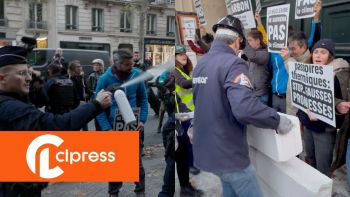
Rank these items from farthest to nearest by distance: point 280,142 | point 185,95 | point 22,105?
point 185,95
point 280,142
point 22,105

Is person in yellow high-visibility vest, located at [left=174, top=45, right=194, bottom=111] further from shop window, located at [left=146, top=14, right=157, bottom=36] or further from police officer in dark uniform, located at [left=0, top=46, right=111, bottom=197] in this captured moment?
police officer in dark uniform, located at [left=0, top=46, right=111, bottom=197]

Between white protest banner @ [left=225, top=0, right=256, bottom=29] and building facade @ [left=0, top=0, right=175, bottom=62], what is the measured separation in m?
0.38

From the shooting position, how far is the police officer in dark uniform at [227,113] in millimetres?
1733

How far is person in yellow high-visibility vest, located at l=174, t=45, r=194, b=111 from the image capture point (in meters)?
2.20

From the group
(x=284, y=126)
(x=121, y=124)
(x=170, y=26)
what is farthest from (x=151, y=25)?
(x=284, y=126)

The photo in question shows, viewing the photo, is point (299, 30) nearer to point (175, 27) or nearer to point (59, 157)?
point (175, 27)

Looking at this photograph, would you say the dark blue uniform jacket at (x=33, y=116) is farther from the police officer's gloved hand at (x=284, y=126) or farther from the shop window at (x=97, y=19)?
the police officer's gloved hand at (x=284, y=126)

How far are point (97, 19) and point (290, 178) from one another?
1.26 metres

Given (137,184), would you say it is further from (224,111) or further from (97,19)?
(97,19)

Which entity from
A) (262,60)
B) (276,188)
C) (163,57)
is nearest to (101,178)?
(163,57)

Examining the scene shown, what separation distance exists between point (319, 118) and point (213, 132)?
67 cm

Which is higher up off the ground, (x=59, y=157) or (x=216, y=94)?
(x=216, y=94)

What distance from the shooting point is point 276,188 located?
222 centimetres

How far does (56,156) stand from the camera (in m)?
1.84
